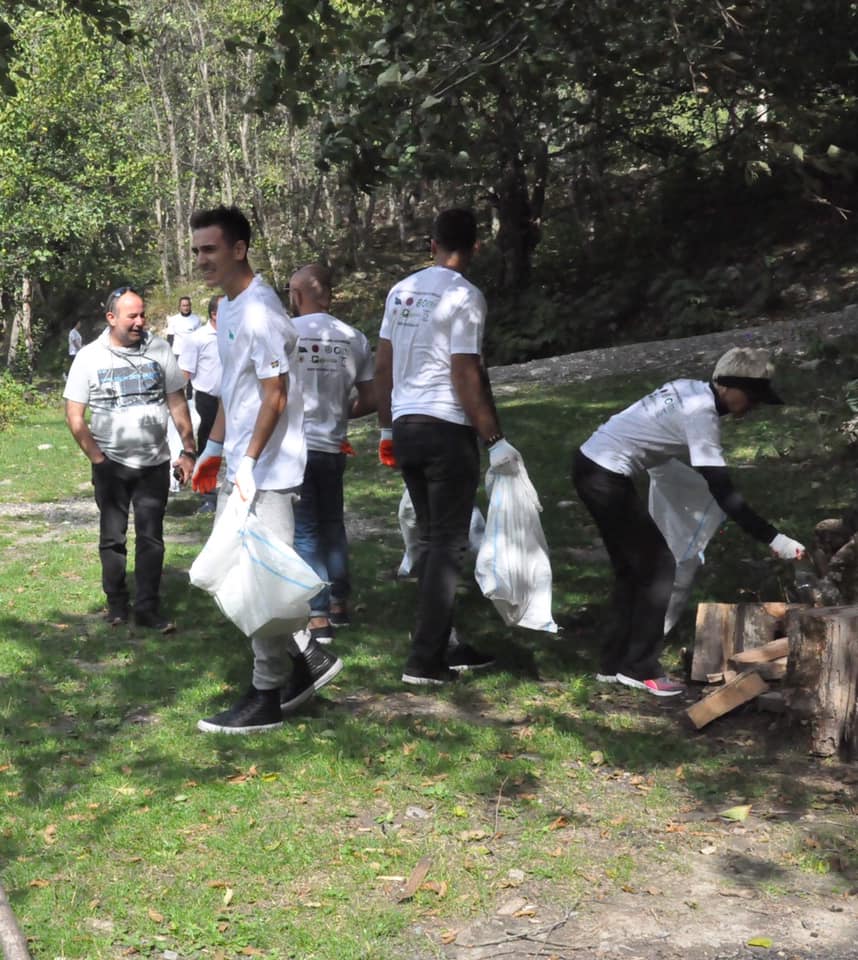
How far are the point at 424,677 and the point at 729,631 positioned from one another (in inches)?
57.7

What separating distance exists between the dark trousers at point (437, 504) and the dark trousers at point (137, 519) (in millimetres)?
1982

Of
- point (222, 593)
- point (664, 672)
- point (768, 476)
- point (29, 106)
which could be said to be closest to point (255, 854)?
point (222, 593)

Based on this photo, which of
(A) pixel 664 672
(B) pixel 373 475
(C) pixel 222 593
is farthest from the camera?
(B) pixel 373 475

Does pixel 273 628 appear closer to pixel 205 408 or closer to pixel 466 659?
pixel 466 659

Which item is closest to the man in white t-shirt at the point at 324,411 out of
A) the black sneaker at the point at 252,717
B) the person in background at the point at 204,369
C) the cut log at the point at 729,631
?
the black sneaker at the point at 252,717

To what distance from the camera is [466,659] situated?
6801 mm

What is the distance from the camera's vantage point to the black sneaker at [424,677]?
6.46m

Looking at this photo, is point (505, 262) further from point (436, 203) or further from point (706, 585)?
point (706, 585)

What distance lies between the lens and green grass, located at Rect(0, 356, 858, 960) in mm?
4227

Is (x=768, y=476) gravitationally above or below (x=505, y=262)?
below

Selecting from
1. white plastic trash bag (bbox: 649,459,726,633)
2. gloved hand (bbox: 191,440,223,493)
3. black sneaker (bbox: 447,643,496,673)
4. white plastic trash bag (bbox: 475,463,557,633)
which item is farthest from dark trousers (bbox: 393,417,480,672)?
white plastic trash bag (bbox: 649,459,726,633)

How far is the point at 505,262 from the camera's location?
28.8 metres

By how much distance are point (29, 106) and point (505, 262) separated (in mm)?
11502

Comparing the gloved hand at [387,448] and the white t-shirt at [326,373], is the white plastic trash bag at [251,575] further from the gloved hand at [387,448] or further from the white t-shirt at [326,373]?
the white t-shirt at [326,373]
